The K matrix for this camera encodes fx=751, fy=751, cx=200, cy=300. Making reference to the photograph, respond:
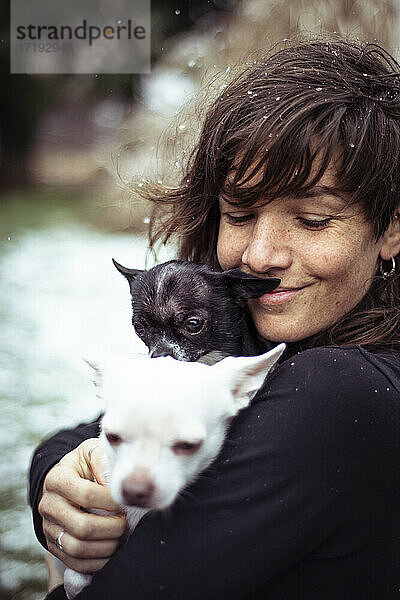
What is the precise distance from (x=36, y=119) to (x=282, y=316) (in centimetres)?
497

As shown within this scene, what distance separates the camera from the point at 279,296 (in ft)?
4.76

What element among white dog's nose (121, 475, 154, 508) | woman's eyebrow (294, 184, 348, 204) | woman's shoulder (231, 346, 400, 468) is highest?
woman's eyebrow (294, 184, 348, 204)

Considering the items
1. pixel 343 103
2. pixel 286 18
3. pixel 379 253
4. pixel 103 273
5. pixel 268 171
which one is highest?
pixel 286 18

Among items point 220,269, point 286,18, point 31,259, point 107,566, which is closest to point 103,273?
point 31,259

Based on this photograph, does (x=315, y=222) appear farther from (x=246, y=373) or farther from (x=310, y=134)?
(x=246, y=373)

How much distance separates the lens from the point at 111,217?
6.00 meters

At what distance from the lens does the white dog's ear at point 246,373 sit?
1.14 m

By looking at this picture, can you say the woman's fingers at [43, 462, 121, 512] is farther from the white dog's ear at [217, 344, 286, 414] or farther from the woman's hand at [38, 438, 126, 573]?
the white dog's ear at [217, 344, 286, 414]

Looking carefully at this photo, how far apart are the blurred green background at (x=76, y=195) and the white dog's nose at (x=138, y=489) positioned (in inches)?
95.6

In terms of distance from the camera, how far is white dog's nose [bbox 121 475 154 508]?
3.43ft

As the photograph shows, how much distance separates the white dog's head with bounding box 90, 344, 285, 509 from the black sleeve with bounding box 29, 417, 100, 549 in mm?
342

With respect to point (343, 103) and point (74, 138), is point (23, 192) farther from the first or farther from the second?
point (343, 103)

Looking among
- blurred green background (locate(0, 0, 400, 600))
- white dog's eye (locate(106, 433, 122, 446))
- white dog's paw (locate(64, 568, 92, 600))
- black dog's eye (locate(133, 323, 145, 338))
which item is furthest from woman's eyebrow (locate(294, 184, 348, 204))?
blurred green background (locate(0, 0, 400, 600))

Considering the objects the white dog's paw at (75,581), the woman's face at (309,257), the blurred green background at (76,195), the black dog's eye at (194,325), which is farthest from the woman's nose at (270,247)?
the blurred green background at (76,195)
